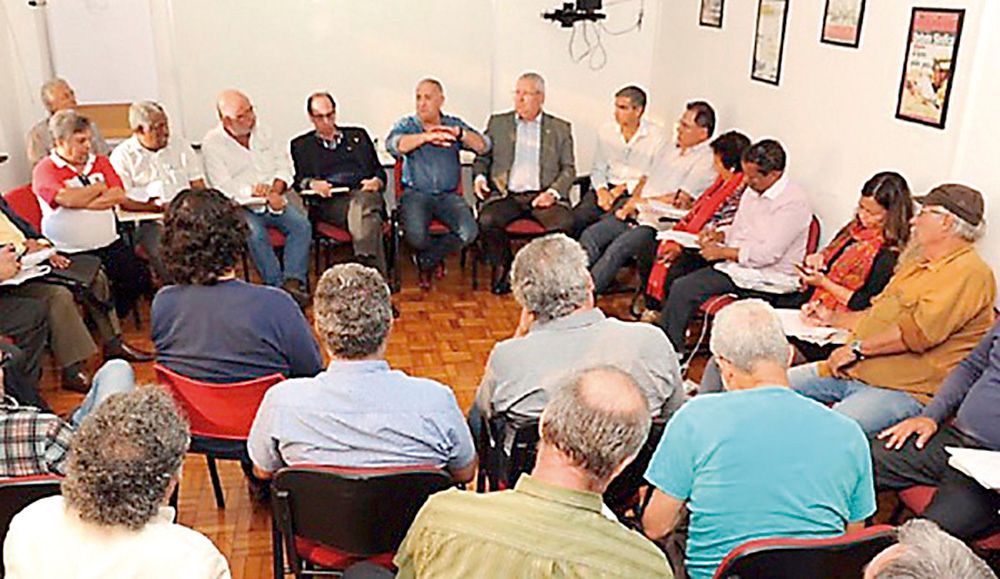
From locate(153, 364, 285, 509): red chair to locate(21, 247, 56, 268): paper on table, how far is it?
1.59m

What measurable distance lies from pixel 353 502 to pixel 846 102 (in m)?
3.22

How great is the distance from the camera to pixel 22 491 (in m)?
1.95

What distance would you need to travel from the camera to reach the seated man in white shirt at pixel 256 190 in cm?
500

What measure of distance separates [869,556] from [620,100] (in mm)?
4022

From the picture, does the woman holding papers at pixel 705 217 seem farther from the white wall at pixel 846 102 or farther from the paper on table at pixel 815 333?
the paper on table at pixel 815 333

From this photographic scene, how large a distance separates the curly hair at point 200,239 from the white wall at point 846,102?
270cm

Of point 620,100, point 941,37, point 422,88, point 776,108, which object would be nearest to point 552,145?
point 620,100

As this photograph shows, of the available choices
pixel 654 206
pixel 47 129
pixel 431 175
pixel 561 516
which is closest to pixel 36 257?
pixel 47 129

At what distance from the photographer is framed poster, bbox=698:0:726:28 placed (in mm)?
5438

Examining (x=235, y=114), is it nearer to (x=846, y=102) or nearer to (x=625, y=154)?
(x=625, y=154)

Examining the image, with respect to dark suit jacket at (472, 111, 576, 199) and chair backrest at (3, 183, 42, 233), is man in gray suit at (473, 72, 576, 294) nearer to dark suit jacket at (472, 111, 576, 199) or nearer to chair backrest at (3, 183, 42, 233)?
dark suit jacket at (472, 111, 576, 199)

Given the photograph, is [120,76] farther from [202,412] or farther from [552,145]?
[202,412]

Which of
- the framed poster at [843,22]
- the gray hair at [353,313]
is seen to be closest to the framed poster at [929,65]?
the framed poster at [843,22]

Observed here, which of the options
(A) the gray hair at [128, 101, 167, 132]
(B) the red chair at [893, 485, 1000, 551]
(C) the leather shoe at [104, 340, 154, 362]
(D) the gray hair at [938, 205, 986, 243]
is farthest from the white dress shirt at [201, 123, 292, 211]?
(B) the red chair at [893, 485, 1000, 551]
